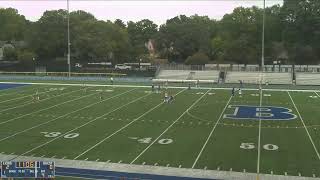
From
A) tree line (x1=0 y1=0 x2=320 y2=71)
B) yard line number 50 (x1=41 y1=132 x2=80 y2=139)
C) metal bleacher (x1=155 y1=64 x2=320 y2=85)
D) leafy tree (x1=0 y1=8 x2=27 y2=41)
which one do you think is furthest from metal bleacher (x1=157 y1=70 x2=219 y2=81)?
leafy tree (x1=0 y1=8 x2=27 y2=41)

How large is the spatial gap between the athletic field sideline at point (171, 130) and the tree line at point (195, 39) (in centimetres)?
3748

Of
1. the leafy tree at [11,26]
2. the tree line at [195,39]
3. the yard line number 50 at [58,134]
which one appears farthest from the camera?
the leafy tree at [11,26]

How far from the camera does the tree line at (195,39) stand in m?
76.4

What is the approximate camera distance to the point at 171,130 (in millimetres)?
24344

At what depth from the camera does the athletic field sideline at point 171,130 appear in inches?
732

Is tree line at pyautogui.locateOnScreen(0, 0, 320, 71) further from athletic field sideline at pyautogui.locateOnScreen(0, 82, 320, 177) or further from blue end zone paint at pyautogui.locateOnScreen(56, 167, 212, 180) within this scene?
blue end zone paint at pyautogui.locateOnScreen(56, 167, 212, 180)

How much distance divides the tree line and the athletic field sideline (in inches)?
1475

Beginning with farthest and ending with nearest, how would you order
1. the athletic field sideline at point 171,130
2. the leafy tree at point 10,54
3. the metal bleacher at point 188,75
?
the leafy tree at point 10,54 < the metal bleacher at point 188,75 < the athletic field sideline at point 171,130

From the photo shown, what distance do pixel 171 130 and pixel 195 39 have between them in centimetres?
6154
